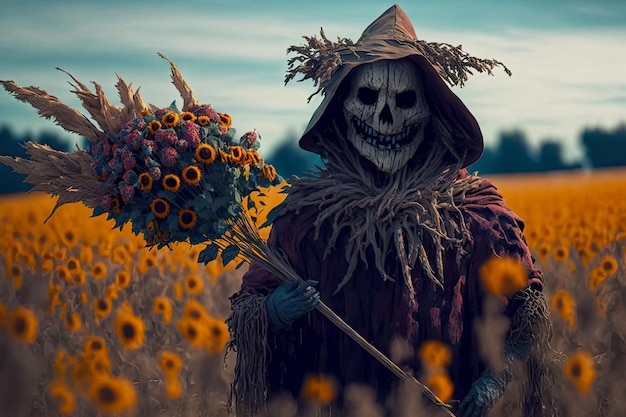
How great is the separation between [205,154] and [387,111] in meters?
0.91

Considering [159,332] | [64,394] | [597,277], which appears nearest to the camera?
[64,394]

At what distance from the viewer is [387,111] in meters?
3.90

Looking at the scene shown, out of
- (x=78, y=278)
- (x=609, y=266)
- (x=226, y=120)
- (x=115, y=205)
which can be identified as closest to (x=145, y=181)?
(x=115, y=205)

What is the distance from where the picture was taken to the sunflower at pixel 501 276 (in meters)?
3.47

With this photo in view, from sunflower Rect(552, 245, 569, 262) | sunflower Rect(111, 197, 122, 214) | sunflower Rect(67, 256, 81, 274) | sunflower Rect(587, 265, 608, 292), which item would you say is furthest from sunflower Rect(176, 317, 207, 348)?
sunflower Rect(552, 245, 569, 262)

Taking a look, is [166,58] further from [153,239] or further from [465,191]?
[465,191]

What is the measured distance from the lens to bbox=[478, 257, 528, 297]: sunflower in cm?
347

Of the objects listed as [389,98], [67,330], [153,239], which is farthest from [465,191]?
[67,330]

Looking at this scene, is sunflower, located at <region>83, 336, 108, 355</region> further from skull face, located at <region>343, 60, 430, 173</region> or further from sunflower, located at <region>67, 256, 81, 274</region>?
sunflower, located at <region>67, 256, 81, 274</region>

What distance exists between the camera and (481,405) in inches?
147

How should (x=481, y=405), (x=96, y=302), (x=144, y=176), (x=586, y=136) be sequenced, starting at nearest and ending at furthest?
1. (x=144, y=176)
2. (x=481, y=405)
3. (x=96, y=302)
4. (x=586, y=136)

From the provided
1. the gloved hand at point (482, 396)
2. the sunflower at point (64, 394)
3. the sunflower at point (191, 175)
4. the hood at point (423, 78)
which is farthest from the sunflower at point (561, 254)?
the sunflower at point (64, 394)

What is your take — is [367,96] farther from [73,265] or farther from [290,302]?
[73,265]

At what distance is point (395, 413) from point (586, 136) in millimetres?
37960
